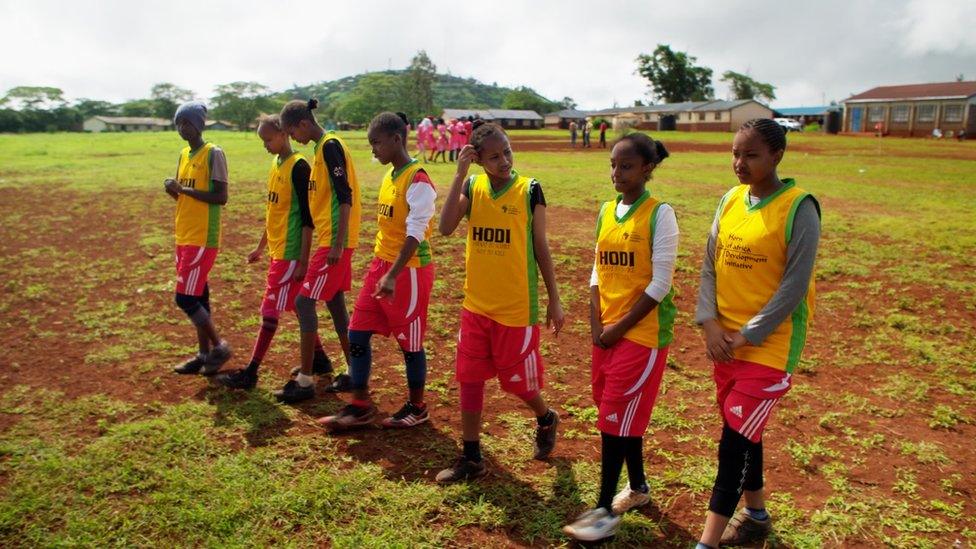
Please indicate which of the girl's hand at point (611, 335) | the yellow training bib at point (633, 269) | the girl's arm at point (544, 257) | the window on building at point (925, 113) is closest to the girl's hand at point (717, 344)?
the yellow training bib at point (633, 269)

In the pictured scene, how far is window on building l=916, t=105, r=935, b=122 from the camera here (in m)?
53.8

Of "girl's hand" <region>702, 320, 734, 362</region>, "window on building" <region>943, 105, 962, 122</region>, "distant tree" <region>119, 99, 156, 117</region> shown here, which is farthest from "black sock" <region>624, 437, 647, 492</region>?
"distant tree" <region>119, 99, 156, 117</region>

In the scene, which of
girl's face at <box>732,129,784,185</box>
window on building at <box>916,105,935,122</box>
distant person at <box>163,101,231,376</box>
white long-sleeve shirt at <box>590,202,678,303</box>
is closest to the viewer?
girl's face at <box>732,129,784,185</box>

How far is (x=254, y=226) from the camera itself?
37.4 feet

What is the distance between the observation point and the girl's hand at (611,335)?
10.1 ft

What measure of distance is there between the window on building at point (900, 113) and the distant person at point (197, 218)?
6342cm

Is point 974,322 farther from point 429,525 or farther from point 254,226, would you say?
point 254,226

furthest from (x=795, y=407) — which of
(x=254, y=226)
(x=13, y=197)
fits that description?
(x=13, y=197)

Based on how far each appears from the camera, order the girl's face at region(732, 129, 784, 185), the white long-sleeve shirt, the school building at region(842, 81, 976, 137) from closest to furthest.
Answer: the girl's face at region(732, 129, 784, 185)
the white long-sleeve shirt
the school building at region(842, 81, 976, 137)

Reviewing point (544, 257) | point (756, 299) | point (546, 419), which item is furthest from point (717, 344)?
point (546, 419)

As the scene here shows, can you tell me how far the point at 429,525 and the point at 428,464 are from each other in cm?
63

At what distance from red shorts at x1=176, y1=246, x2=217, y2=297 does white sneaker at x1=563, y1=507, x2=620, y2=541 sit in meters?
3.49

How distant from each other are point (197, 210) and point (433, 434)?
261 centimetres

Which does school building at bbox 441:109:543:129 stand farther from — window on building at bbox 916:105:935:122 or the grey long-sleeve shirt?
the grey long-sleeve shirt
